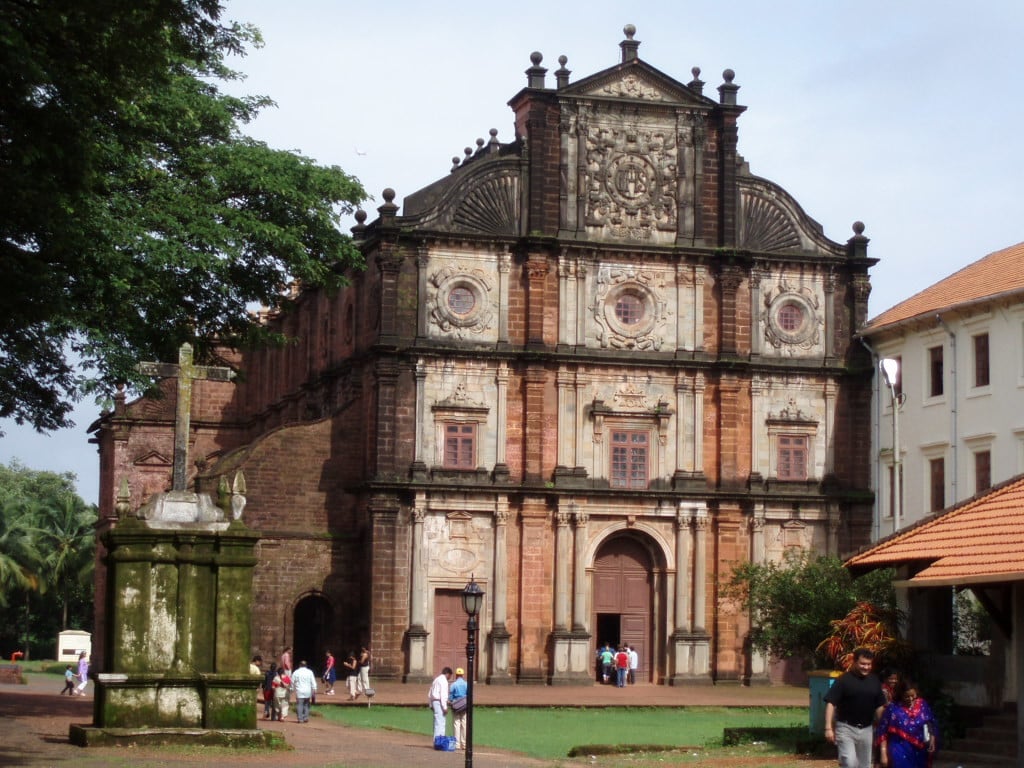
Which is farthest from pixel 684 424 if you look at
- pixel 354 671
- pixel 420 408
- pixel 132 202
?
pixel 132 202

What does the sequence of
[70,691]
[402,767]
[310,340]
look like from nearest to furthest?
1. [402,767]
2. [70,691]
3. [310,340]

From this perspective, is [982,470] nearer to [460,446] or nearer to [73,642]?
[460,446]

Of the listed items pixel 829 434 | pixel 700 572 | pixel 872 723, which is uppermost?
pixel 829 434

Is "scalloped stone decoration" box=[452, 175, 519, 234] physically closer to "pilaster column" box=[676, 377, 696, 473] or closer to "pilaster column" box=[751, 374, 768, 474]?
"pilaster column" box=[676, 377, 696, 473]

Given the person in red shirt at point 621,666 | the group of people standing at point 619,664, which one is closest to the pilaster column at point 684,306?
the group of people standing at point 619,664

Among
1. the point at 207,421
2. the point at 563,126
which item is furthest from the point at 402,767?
the point at 207,421

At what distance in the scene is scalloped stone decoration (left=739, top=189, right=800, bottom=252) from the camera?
5431cm

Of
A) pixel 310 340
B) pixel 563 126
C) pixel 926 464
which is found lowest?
pixel 926 464

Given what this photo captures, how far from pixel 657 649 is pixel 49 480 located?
62.2m

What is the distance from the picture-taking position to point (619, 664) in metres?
51.2

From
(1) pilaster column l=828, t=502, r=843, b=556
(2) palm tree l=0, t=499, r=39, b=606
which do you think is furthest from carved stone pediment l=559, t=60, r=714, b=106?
(2) palm tree l=0, t=499, r=39, b=606

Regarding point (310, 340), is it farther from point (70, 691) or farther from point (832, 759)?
point (832, 759)

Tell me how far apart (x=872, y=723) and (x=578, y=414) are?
33.5m

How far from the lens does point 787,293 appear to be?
5428 cm
